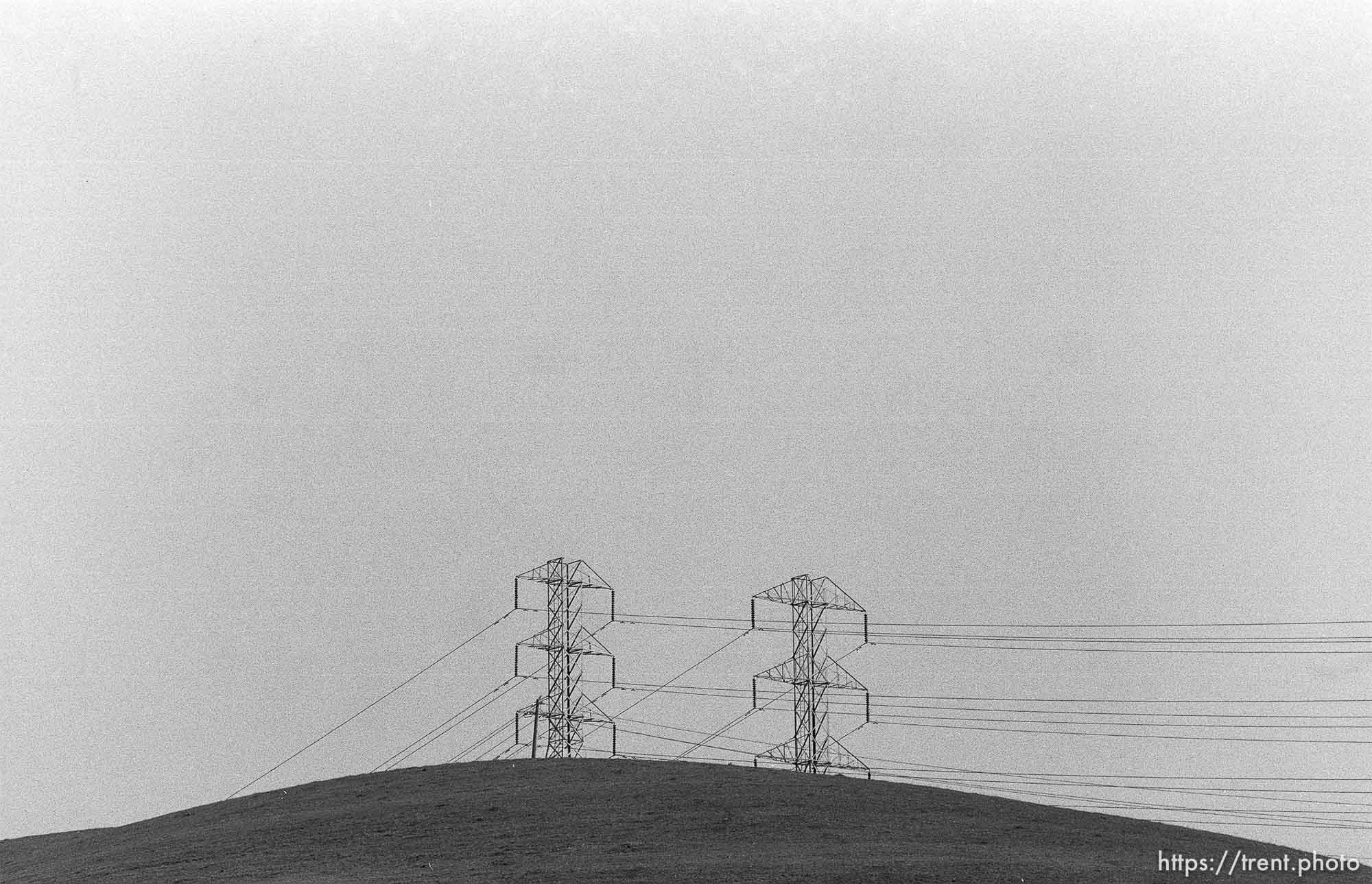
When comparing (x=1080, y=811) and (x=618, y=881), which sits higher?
(x=1080, y=811)

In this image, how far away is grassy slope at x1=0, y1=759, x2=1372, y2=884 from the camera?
34.9 metres

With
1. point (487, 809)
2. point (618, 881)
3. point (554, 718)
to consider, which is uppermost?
point (554, 718)

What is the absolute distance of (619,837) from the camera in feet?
131

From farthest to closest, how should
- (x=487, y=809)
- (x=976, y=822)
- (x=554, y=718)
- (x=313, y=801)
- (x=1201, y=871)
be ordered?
(x=554, y=718) < (x=313, y=801) < (x=487, y=809) < (x=976, y=822) < (x=1201, y=871)

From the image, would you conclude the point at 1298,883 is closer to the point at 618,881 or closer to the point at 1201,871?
the point at 1201,871

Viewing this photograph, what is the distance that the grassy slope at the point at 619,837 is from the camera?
115 ft

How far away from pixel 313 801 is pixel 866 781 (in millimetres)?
20030

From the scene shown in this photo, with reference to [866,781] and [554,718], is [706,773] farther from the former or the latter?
[554,718]

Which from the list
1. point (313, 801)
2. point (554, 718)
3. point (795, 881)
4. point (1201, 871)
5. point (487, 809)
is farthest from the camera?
Result: point (554, 718)

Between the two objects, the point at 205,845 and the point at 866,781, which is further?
the point at 866,781

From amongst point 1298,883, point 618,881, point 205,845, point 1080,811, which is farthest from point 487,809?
point 1298,883

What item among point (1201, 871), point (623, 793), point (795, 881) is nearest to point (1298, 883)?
point (1201, 871)

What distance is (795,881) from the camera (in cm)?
3262

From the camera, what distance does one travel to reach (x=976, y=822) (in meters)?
42.6
